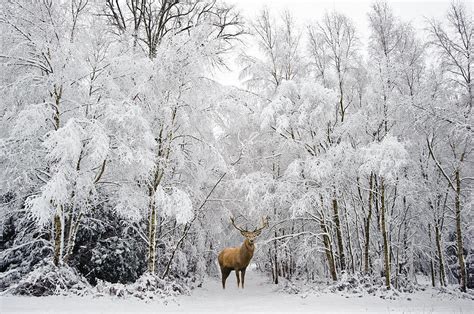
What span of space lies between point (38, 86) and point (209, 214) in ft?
25.8

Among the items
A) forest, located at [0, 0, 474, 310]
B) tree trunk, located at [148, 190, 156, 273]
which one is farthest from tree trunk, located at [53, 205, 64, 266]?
tree trunk, located at [148, 190, 156, 273]

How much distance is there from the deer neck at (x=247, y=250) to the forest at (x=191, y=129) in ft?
1.72

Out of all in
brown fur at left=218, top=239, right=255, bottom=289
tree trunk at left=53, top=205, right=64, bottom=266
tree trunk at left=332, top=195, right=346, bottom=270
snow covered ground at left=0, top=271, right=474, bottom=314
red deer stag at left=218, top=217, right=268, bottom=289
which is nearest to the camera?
snow covered ground at left=0, top=271, right=474, bottom=314

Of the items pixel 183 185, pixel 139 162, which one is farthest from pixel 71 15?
pixel 183 185

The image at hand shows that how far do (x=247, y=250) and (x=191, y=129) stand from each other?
4387 mm

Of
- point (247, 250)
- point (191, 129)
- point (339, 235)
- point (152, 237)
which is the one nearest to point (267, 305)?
point (247, 250)

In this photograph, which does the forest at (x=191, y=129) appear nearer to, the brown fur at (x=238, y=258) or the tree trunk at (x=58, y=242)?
the tree trunk at (x=58, y=242)

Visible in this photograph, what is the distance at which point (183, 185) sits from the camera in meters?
10.9

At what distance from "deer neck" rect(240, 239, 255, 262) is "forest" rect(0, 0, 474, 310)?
0.52m

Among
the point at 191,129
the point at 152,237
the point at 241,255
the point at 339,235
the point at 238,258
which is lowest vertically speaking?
the point at 238,258

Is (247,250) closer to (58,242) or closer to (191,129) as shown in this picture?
(191,129)

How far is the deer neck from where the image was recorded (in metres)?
10.9

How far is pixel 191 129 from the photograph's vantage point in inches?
405

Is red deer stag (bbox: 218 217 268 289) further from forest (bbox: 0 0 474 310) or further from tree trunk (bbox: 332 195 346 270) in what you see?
tree trunk (bbox: 332 195 346 270)
